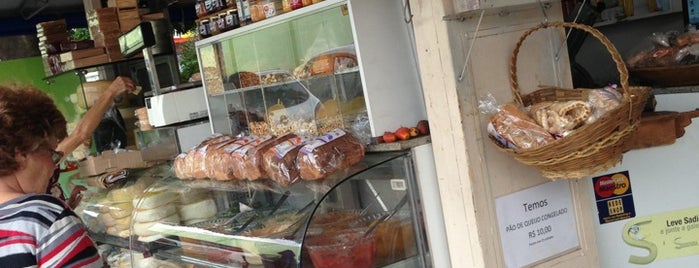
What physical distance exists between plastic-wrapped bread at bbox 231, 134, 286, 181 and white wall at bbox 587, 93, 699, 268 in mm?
Result: 1378

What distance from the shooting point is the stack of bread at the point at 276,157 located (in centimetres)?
278

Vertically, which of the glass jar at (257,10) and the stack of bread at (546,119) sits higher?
the glass jar at (257,10)

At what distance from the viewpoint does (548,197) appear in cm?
264

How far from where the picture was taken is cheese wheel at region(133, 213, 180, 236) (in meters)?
3.51

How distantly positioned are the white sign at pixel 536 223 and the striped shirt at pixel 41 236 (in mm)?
1437

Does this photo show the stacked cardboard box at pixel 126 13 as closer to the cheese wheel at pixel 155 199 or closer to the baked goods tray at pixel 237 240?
the cheese wheel at pixel 155 199

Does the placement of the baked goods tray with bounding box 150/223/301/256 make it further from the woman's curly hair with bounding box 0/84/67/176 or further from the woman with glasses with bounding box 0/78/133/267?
the woman's curly hair with bounding box 0/84/67/176

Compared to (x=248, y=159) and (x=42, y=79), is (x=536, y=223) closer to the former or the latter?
(x=248, y=159)

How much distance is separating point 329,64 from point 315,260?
3.59 ft

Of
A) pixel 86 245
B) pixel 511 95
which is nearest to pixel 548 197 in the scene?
pixel 511 95

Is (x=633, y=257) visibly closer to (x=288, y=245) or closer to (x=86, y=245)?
(x=288, y=245)

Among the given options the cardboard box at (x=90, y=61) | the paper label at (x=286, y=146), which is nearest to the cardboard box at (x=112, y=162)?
the cardboard box at (x=90, y=61)

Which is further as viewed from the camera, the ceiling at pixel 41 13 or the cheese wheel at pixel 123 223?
the ceiling at pixel 41 13

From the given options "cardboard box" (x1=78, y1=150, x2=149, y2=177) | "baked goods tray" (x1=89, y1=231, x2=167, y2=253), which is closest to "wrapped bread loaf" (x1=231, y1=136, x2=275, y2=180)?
"baked goods tray" (x1=89, y1=231, x2=167, y2=253)
